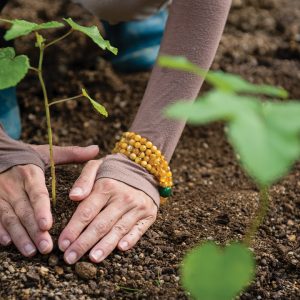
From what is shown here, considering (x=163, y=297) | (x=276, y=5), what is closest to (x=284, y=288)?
(x=163, y=297)

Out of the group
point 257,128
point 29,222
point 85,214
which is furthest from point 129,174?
point 257,128

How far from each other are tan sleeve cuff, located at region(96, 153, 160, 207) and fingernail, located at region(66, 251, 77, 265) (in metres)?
0.23

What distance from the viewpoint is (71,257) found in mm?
1337

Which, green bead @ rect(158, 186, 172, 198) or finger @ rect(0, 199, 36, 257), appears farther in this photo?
green bead @ rect(158, 186, 172, 198)

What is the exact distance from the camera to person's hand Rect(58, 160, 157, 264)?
136 cm

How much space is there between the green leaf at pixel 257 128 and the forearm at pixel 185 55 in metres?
0.81

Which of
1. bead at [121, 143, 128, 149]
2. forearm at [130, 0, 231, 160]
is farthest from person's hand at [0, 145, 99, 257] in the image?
forearm at [130, 0, 231, 160]

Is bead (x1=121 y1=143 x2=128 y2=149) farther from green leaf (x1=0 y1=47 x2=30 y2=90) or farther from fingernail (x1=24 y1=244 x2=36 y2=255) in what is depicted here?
green leaf (x1=0 y1=47 x2=30 y2=90)

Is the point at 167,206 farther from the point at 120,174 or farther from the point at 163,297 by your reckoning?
the point at 163,297

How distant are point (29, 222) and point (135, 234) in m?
0.25

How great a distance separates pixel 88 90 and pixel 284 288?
127cm

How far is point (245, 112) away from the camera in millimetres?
772

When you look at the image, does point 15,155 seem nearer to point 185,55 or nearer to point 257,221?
point 185,55

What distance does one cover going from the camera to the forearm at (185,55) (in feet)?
5.25
